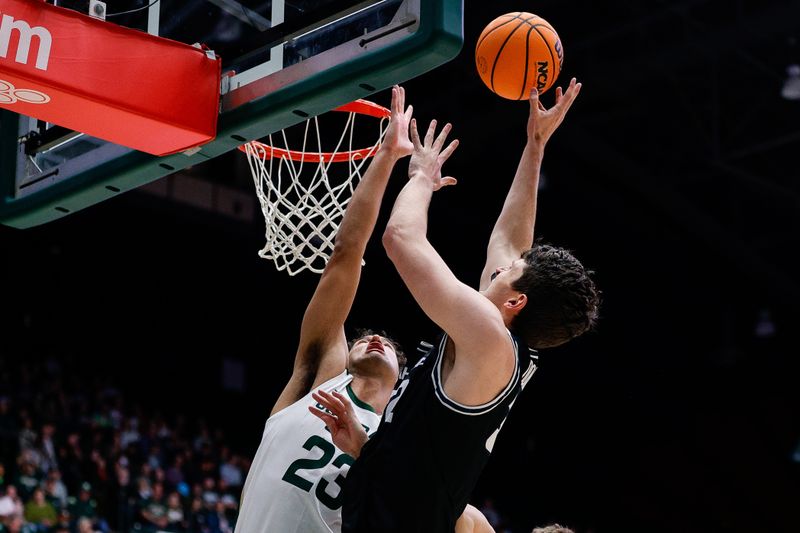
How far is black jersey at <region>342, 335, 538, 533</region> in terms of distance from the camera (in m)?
2.65

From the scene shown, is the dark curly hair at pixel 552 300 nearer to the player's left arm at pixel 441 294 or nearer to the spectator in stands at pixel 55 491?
the player's left arm at pixel 441 294

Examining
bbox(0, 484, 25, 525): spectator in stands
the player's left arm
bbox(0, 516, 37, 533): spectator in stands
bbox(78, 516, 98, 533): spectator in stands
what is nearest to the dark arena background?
bbox(78, 516, 98, 533): spectator in stands

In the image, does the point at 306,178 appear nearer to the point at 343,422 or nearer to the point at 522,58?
the point at 522,58

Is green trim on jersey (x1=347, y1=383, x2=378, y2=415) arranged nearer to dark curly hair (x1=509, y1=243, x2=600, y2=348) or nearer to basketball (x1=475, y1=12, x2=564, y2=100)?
dark curly hair (x1=509, y1=243, x2=600, y2=348)

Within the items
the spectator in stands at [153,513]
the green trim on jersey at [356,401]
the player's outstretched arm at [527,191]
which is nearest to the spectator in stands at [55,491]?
the spectator in stands at [153,513]

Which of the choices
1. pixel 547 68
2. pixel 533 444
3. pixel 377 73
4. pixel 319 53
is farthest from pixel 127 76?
pixel 533 444

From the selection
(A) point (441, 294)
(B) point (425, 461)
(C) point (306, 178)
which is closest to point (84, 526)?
→ (C) point (306, 178)

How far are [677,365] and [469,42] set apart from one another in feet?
27.7

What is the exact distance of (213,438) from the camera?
588 inches

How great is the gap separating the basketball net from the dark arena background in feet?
20.6

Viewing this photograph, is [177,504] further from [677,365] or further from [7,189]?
[677,365]

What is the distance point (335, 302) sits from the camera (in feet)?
12.1

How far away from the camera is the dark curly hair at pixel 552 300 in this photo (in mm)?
2820

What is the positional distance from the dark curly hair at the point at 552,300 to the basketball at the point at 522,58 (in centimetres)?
134
